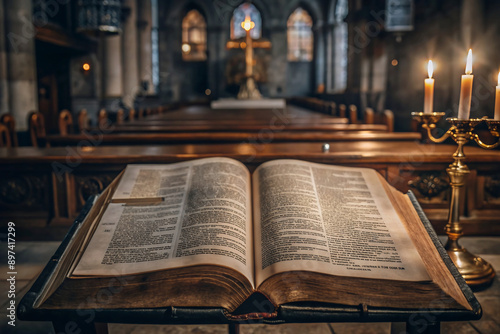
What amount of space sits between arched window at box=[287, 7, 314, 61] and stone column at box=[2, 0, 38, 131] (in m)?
15.3

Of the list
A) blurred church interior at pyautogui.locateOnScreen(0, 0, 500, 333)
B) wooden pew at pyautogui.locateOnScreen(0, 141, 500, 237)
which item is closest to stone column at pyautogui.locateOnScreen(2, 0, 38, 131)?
blurred church interior at pyautogui.locateOnScreen(0, 0, 500, 333)

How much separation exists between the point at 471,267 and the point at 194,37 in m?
19.8

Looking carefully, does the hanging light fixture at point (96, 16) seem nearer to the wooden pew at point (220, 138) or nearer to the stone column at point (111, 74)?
the stone column at point (111, 74)

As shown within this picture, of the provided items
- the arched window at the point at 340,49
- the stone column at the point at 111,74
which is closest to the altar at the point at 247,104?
the stone column at the point at 111,74

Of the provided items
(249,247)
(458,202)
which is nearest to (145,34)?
(458,202)

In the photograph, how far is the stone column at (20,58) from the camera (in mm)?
6535

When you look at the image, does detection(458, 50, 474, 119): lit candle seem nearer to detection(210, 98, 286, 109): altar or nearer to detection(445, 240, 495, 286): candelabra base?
detection(445, 240, 495, 286): candelabra base

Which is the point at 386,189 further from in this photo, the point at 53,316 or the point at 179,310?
the point at 53,316

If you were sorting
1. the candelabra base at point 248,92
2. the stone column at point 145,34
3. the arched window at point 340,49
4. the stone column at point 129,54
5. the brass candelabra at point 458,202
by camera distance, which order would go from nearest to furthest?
1. the brass candelabra at point 458,202
2. the candelabra base at point 248,92
3. the stone column at point 129,54
4. the stone column at point 145,34
5. the arched window at point 340,49

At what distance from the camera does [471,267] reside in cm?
190

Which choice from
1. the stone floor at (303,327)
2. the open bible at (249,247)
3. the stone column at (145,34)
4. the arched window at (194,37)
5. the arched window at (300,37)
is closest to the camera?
the open bible at (249,247)

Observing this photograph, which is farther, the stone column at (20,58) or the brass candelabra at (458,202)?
the stone column at (20,58)

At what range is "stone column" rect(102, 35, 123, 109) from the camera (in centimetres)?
1155

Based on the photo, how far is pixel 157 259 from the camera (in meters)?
1.11
